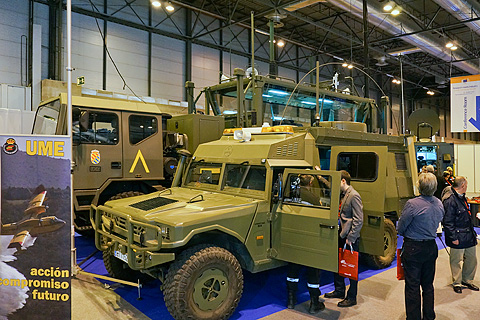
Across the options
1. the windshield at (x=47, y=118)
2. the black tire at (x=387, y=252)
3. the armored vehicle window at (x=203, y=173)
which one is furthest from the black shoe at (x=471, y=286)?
the windshield at (x=47, y=118)

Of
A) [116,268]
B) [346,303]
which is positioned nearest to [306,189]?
[346,303]

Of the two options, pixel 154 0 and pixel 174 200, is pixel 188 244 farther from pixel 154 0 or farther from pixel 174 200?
pixel 154 0

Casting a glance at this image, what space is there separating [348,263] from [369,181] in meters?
→ 1.38

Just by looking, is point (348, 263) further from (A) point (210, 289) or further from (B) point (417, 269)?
(A) point (210, 289)

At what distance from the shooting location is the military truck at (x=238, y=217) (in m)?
4.10

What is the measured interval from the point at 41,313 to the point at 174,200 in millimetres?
1858

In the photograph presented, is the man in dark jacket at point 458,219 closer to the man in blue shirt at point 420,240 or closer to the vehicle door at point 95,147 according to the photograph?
the man in blue shirt at point 420,240

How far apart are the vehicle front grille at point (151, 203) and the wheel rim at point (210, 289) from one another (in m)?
1.04

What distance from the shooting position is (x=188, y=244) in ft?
14.4

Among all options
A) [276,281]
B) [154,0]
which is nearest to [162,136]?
[276,281]

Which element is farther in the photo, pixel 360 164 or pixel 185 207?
pixel 360 164

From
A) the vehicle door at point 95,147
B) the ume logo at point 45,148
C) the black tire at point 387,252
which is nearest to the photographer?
the ume logo at point 45,148

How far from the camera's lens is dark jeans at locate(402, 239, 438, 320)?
3.99 meters

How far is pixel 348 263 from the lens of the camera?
15.2 feet
